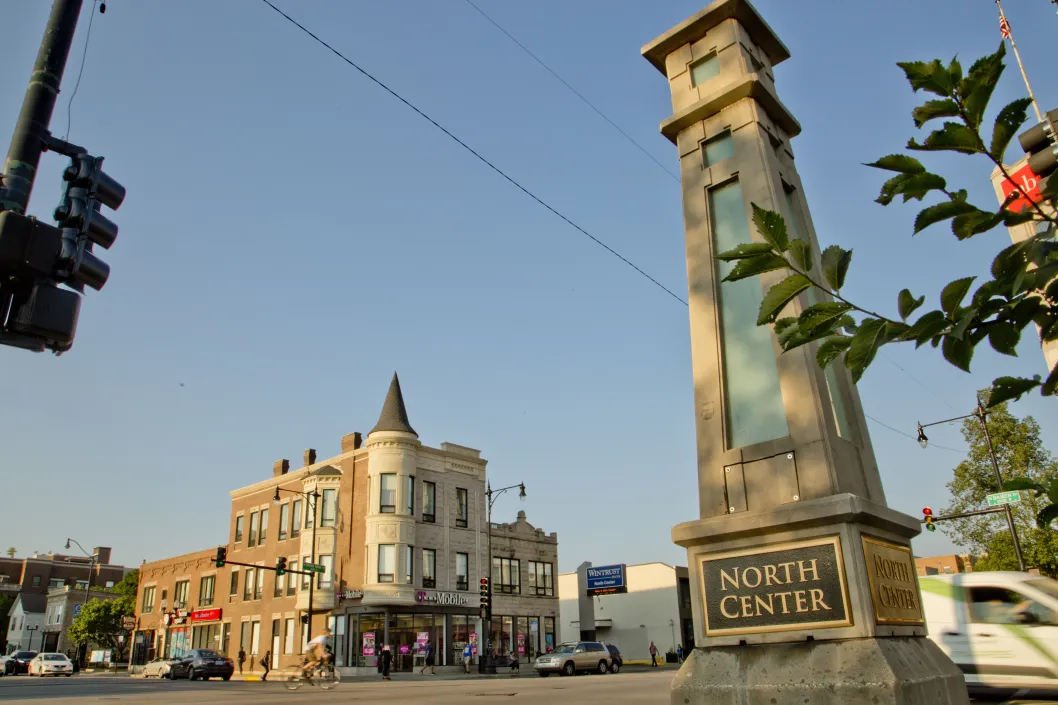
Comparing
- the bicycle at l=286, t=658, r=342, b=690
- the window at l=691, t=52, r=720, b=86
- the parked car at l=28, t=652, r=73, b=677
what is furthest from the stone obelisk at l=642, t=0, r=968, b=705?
the parked car at l=28, t=652, r=73, b=677

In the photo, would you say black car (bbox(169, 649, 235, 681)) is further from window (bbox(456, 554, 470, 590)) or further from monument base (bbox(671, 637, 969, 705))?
monument base (bbox(671, 637, 969, 705))

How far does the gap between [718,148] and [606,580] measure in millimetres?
51344

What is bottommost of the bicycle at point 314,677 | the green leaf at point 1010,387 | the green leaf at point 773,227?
the bicycle at point 314,677

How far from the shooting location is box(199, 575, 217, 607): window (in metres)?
51.6

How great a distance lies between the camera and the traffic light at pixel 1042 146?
132 inches

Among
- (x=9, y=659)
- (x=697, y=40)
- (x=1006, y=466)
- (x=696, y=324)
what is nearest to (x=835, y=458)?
(x=696, y=324)

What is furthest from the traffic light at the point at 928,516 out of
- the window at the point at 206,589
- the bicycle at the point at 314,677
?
the window at the point at 206,589

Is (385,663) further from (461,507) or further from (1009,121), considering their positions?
(1009,121)

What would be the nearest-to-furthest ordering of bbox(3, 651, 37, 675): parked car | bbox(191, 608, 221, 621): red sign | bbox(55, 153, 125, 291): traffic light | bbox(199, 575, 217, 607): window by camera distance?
bbox(55, 153, 125, 291): traffic light
bbox(191, 608, 221, 621): red sign
bbox(3, 651, 37, 675): parked car
bbox(199, 575, 217, 607): window

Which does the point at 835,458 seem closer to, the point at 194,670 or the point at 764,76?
the point at 764,76

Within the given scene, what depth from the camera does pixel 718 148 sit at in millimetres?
7070

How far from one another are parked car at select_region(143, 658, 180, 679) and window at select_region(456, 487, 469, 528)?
1689 centimetres

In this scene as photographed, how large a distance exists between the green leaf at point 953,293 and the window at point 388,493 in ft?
134

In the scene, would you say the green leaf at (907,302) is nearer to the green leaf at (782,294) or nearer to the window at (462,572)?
the green leaf at (782,294)
